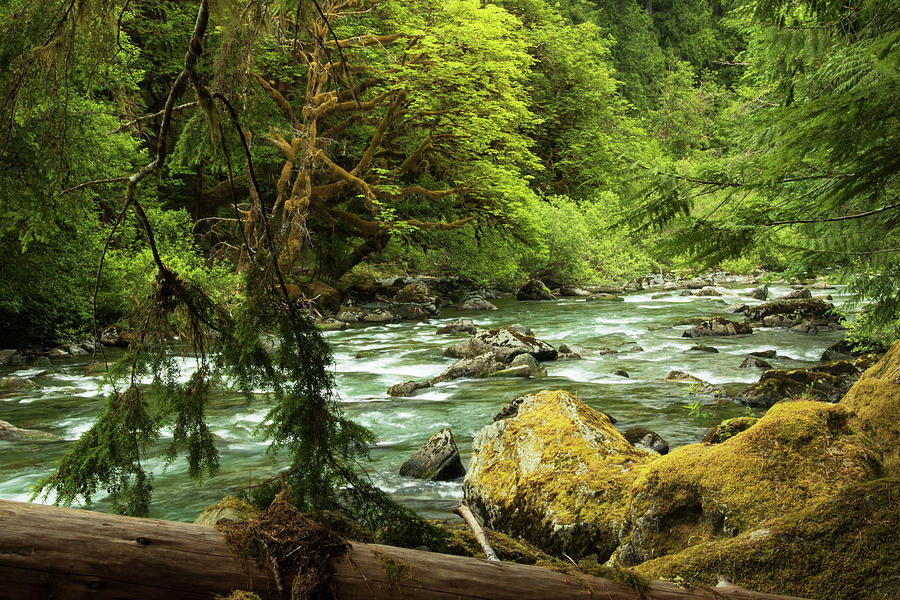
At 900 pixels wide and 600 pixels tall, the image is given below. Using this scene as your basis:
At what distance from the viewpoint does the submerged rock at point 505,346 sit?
472 inches

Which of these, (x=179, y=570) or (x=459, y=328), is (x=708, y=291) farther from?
(x=179, y=570)

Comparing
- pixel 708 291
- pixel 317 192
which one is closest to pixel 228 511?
pixel 317 192

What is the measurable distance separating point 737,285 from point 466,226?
1357cm

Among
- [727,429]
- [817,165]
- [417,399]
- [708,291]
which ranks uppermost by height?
[817,165]

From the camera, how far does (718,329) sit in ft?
47.9

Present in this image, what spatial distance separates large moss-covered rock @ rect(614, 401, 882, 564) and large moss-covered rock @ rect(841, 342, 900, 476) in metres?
0.40

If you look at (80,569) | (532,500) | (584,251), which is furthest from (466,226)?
(80,569)

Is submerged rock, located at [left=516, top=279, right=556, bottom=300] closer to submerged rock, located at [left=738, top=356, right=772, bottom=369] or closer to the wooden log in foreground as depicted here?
submerged rock, located at [left=738, top=356, right=772, bottom=369]

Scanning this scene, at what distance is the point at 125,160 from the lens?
13312 millimetres

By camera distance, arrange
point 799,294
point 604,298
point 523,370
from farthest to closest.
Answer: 1. point 604,298
2. point 799,294
3. point 523,370

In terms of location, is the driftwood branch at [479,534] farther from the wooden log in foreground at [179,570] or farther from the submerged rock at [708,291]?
the submerged rock at [708,291]

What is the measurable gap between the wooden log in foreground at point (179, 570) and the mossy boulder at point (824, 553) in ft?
2.15

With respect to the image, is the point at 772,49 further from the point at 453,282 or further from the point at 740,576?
the point at 453,282

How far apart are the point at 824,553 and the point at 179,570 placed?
260cm
